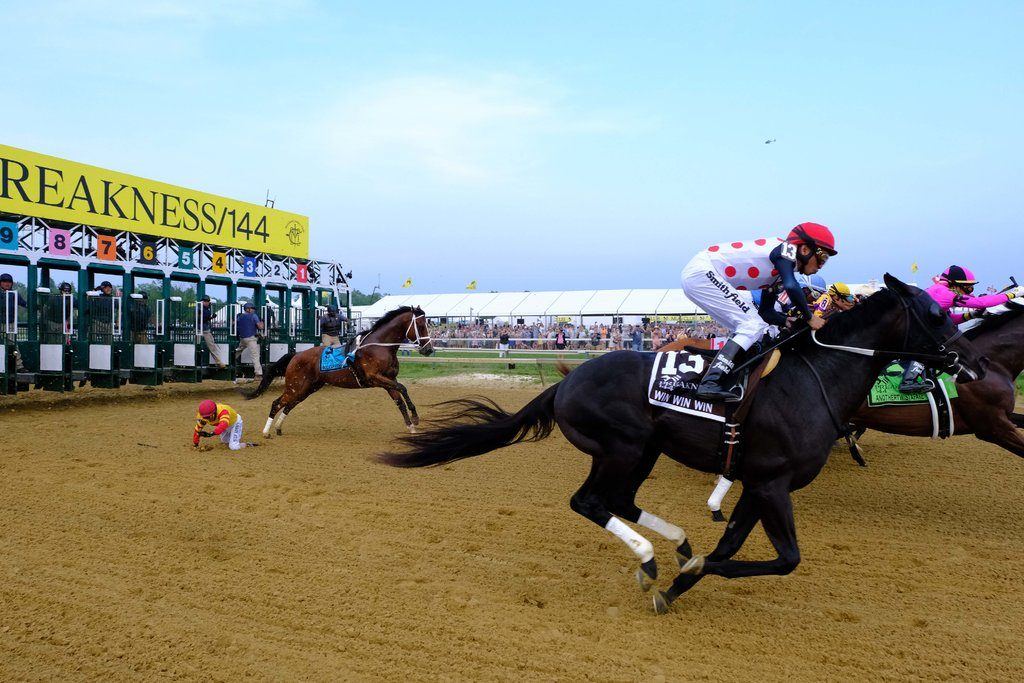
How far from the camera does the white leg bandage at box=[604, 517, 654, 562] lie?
4.14 meters

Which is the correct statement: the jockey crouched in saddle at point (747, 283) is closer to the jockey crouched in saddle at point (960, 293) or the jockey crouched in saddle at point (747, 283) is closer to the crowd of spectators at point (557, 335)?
the jockey crouched in saddle at point (960, 293)

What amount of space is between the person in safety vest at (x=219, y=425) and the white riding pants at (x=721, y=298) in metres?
6.41

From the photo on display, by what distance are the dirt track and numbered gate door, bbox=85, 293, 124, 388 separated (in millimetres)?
5796

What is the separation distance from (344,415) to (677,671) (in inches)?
388

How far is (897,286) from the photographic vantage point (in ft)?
13.8

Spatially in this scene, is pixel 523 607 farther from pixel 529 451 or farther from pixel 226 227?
pixel 226 227

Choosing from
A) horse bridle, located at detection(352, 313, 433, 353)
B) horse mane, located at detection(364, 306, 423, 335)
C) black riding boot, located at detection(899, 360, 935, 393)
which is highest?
horse mane, located at detection(364, 306, 423, 335)

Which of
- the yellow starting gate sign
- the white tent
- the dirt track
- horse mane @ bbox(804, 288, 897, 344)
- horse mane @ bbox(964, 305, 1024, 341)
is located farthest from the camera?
the white tent

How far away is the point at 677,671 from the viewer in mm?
3238

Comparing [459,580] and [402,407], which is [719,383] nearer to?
[459,580]

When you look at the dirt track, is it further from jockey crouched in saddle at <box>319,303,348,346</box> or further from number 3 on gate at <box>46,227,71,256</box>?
jockey crouched in saddle at <box>319,303,348,346</box>

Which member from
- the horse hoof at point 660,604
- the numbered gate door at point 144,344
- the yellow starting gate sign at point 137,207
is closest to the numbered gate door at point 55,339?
the numbered gate door at point 144,344

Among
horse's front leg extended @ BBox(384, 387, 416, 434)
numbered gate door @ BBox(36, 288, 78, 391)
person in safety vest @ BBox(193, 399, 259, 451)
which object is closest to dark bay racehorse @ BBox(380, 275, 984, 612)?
horse's front leg extended @ BBox(384, 387, 416, 434)

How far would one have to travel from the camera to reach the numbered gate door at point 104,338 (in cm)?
1317
